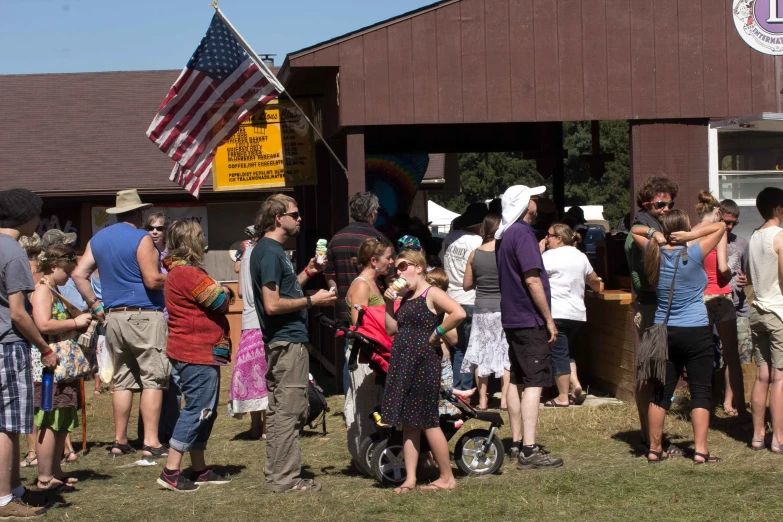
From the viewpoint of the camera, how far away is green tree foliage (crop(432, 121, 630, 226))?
6184cm

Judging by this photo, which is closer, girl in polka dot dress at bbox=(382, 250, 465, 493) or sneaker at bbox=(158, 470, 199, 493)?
girl in polka dot dress at bbox=(382, 250, 465, 493)

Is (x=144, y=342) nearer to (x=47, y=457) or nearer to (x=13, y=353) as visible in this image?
(x=47, y=457)

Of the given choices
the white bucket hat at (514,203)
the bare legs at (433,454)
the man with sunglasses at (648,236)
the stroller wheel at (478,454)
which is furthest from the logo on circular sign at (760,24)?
the bare legs at (433,454)

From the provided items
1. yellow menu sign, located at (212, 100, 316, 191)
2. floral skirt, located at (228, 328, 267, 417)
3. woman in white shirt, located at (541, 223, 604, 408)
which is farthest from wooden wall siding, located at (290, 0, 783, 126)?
floral skirt, located at (228, 328, 267, 417)

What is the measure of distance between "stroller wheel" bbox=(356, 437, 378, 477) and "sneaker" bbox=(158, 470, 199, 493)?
3.71 feet

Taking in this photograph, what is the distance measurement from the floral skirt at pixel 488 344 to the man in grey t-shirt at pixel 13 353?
167 inches

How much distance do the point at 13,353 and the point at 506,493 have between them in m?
3.05

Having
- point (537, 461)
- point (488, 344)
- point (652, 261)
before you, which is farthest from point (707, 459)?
point (488, 344)

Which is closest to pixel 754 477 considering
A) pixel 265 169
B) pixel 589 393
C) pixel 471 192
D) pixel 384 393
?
pixel 384 393

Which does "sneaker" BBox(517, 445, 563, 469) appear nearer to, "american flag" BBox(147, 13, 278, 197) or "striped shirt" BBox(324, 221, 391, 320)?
"striped shirt" BBox(324, 221, 391, 320)

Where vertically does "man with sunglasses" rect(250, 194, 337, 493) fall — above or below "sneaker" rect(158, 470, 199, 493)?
above

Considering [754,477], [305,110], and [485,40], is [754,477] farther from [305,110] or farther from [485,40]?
[305,110]

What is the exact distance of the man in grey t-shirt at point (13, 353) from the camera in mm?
5824

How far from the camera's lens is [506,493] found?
245 inches
